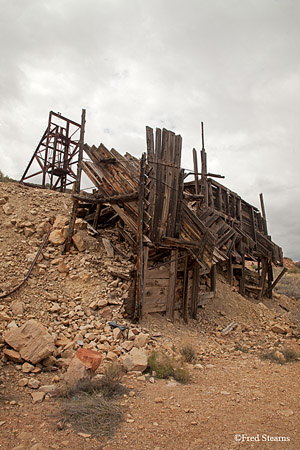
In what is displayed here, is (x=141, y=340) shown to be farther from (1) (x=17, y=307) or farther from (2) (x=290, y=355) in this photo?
(2) (x=290, y=355)

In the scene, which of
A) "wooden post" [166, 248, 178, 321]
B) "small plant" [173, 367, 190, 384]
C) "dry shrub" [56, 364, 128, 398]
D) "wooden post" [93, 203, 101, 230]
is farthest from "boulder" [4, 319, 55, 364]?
"wooden post" [93, 203, 101, 230]

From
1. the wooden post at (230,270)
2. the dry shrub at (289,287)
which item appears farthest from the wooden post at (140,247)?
the dry shrub at (289,287)

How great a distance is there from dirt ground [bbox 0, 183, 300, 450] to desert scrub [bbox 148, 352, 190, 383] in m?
0.15

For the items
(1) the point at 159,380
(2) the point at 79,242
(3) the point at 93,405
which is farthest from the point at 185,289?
(3) the point at 93,405

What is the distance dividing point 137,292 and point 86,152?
5.18 meters

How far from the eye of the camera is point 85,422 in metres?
3.35

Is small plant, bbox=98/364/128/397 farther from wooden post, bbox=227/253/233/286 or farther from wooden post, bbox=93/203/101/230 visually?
wooden post, bbox=227/253/233/286

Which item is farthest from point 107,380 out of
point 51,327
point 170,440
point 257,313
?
point 257,313

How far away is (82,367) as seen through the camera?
4.33 meters

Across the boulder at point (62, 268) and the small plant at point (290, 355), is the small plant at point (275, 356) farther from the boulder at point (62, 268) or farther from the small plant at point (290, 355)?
the boulder at point (62, 268)

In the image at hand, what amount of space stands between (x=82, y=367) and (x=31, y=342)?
1.27m

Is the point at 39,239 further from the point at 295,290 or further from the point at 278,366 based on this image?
the point at 295,290

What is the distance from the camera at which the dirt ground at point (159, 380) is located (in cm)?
313

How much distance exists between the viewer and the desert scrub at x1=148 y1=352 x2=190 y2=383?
5.08 metres
